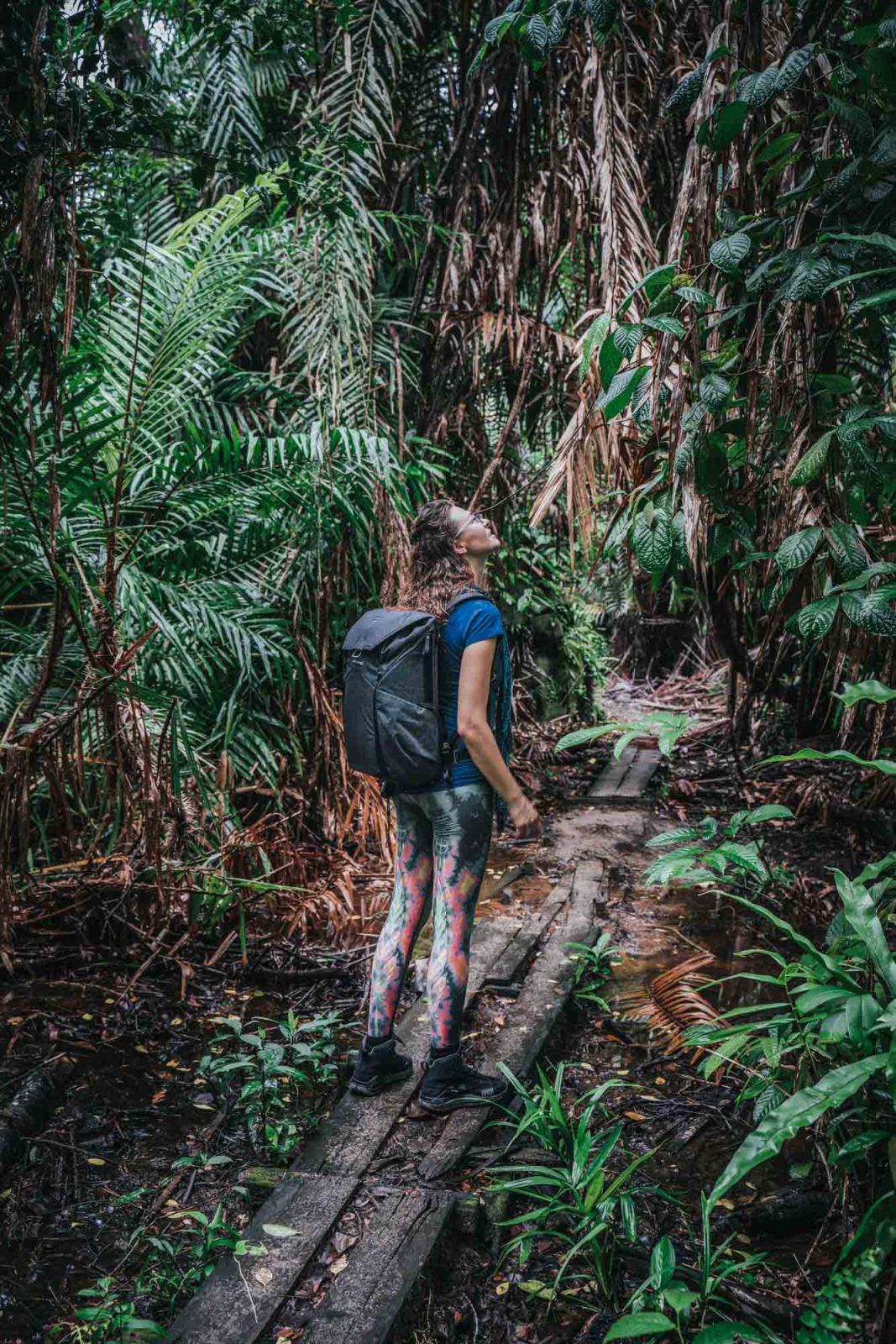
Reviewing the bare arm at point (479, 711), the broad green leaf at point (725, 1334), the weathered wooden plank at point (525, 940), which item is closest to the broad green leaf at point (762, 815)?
the bare arm at point (479, 711)

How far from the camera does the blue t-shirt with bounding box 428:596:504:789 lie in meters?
2.83

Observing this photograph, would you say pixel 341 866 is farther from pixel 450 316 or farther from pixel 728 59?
pixel 728 59

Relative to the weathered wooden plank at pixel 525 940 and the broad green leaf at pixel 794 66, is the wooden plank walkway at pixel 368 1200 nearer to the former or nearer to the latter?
the weathered wooden plank at pixel 525 940

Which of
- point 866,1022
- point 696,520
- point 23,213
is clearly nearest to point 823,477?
point 696,520

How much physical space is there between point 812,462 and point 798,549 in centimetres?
23

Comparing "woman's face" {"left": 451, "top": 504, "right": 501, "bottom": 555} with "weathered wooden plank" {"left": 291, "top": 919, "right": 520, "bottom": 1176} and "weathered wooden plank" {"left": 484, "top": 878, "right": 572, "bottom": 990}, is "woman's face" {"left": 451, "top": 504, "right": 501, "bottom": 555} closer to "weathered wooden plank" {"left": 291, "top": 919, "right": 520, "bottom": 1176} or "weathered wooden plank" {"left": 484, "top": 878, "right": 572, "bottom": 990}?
"weathered wooden plank" {"left": 291, "top": 919, "right": 520, "bottom": 1176}

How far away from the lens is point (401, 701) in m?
2.84

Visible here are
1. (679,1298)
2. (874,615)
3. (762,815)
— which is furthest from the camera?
(874,615)

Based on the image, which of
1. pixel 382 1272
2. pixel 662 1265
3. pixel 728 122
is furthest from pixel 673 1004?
pixel 728 122

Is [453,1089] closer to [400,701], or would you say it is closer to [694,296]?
[400,701]

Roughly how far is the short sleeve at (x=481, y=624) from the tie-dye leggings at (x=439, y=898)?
0.43m

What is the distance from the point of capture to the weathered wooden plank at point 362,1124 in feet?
8.82

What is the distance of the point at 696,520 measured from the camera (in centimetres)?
330

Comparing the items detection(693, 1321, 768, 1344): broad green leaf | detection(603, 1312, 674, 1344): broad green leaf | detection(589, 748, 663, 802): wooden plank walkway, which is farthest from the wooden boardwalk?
detection(589, 748, 663, 802): wooden plank walkway
